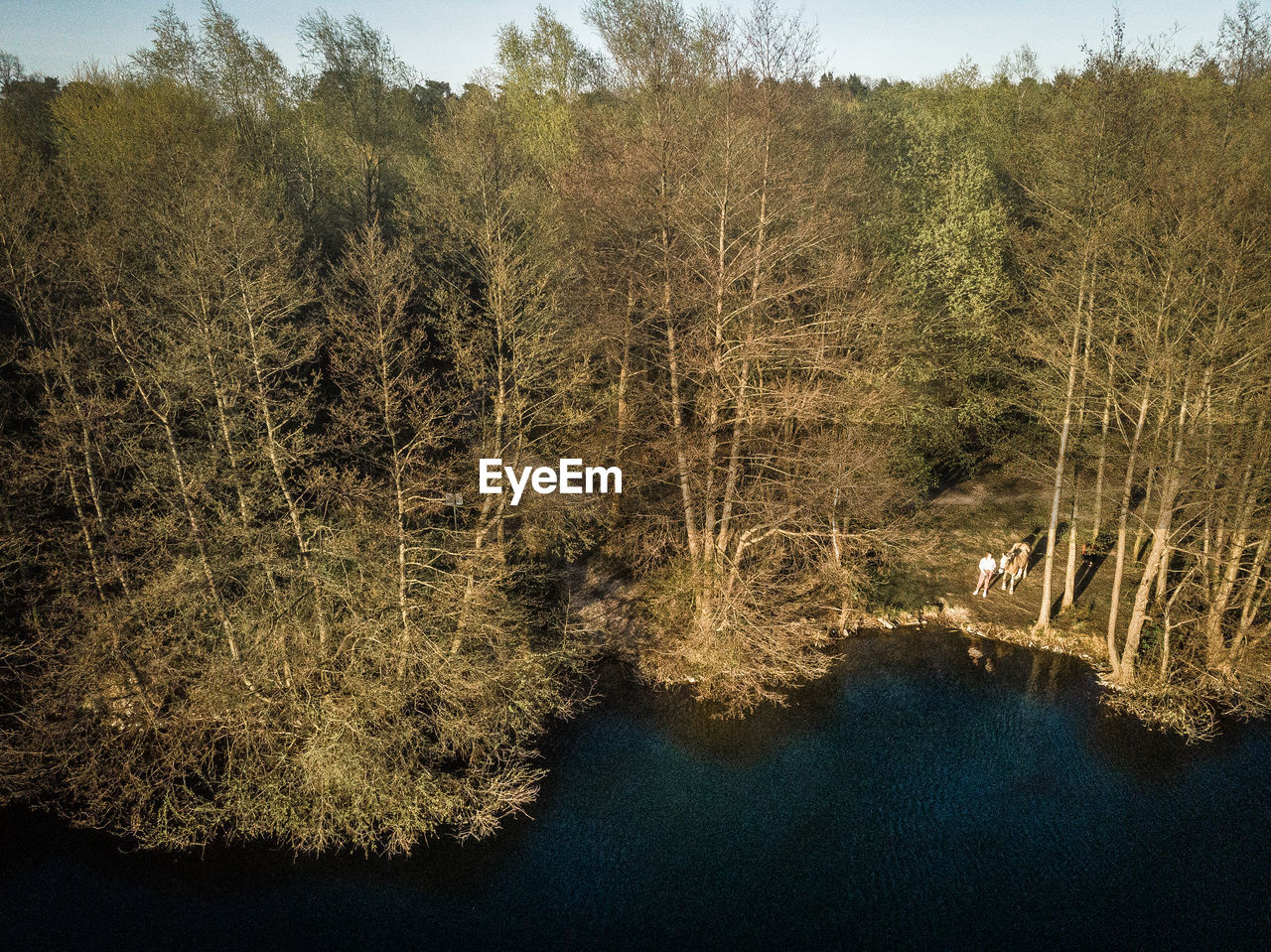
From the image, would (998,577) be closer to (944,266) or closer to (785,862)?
(944,266)

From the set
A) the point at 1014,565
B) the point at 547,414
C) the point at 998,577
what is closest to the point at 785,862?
the point at 547,414

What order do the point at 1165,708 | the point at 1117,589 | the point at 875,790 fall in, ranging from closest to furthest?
the point at 875,790 → the point at 1165,708 → the point at 1117,589

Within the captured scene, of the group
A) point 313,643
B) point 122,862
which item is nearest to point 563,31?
point 313,643

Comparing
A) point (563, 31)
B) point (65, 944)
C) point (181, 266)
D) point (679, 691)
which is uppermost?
Result: point (563, 31)

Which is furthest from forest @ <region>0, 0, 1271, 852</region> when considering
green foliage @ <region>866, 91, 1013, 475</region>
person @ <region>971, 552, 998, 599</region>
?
person @ <region>971, 552, 998, 599</region>

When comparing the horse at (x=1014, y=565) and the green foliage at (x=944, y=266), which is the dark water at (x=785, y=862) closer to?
the horse at (x=1014, y=565)

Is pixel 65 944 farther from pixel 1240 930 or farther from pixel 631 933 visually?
pixel 1240 930

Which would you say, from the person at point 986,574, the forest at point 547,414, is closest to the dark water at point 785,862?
the forest at point 547,414
